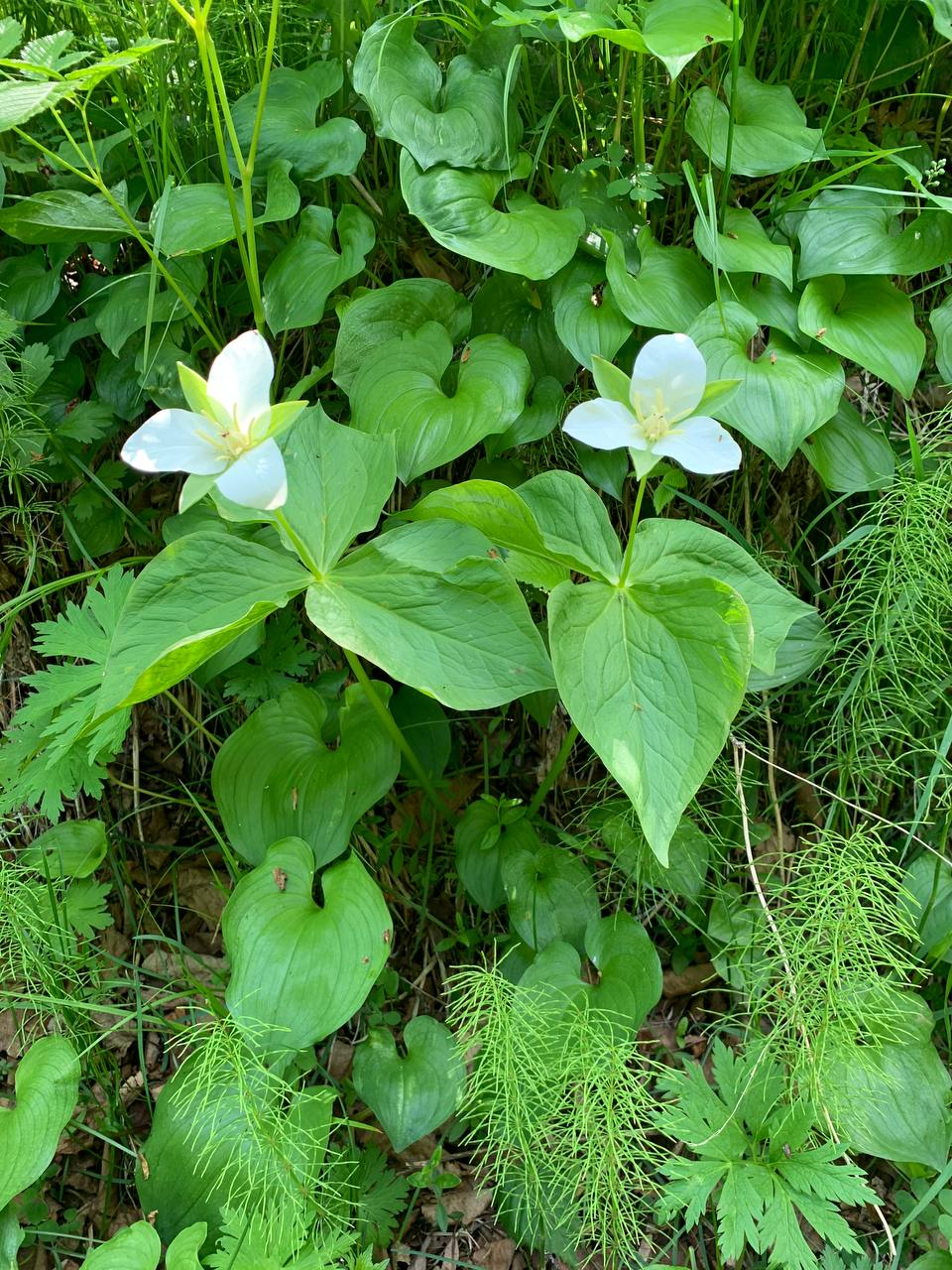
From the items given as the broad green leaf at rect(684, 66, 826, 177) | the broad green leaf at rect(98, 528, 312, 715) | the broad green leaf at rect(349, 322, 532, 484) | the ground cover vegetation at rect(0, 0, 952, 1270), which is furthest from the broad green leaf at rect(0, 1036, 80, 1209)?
the broad green leaf at rect(684, 66, 826, 177)

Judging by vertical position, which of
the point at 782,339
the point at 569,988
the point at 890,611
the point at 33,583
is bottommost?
the point at 569,988

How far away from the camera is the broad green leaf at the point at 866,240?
5.56 feet

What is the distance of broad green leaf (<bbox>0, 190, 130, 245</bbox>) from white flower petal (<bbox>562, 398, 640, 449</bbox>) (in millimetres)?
1036

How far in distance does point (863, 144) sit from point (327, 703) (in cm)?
145

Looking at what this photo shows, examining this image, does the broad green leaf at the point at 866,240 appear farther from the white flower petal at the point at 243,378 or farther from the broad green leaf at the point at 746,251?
the white flower petal at the point at 243,378

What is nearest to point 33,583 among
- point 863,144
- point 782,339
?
point 782,339

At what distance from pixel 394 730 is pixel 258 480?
1.94ft

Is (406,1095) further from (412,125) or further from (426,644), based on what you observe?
(412,125)

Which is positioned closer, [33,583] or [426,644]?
[426,644]

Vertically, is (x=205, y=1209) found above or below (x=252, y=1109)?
below

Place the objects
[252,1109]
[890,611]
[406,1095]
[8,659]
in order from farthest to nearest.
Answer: [8,659] < [890,611] < [406,1095] < [252,1109]

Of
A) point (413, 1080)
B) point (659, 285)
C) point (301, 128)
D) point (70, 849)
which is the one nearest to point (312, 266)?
point (301, 128)

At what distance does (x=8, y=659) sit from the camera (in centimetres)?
193

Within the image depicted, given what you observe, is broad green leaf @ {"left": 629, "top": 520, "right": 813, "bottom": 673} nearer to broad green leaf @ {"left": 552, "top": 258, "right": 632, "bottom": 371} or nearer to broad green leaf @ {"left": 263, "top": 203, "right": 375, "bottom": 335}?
broad green leaf @ {"left": 552, "top": 258, "right": 632, "bottom": 371}
